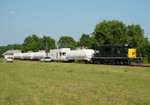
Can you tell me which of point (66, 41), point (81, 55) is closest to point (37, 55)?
point (81, 55)

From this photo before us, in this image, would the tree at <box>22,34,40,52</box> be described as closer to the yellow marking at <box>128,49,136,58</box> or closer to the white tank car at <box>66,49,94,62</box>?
the white tank car at <box>66,49,94,62</box>

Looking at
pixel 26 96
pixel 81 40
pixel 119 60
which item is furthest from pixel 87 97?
pixel 81 40

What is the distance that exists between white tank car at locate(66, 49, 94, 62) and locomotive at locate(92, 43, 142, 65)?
313 centimetres

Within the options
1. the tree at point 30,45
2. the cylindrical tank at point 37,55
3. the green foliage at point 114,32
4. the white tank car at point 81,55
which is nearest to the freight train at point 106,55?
the white tank car at point 81,55

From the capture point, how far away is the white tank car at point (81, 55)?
4288cm

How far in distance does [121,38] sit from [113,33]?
5665 mm

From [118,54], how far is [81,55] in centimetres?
1224

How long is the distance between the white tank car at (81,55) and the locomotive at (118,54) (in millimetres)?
3130

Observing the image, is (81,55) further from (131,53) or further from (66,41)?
(66,41)

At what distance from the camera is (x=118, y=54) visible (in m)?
33.8

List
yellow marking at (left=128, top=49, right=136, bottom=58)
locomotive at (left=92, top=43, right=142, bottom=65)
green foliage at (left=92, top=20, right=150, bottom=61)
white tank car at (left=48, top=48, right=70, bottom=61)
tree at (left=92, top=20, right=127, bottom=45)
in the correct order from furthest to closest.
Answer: green foliage at (left=92, top=20, right=150, bottom=61), tree at (left=92, top=20, right=127, bottom=45), white tank car at (left=48, top=48, right=70, bottom=61), yellow marking at (left=128, top=49, right=136, bottom=58), locomotive at (left=92, top=43, right=142, bottom=65)

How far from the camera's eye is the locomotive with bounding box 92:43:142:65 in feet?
104

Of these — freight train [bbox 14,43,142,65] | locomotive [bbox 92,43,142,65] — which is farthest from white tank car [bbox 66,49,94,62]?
locomotive [bbox 92,43,142,65]

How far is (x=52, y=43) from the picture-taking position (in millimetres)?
145500
